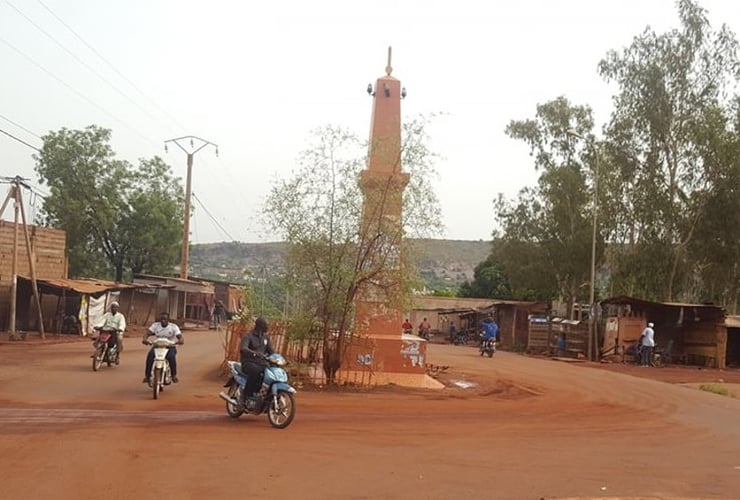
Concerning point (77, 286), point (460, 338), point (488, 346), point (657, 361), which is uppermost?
point (77, 286)

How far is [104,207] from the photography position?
49.9 meters

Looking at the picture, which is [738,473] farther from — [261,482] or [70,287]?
[70,287]

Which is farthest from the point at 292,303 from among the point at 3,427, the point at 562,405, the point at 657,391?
the point at 657,391

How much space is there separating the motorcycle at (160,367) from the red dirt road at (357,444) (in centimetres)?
23

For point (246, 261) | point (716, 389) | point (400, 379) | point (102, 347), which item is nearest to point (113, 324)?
point (102, 347)

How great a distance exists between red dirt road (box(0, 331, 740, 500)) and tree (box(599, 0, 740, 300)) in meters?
24.0

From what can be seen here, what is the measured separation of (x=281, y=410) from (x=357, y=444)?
4.94ft

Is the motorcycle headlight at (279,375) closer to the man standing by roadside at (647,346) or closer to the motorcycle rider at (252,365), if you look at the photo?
the motorcycle rider at (252,365)

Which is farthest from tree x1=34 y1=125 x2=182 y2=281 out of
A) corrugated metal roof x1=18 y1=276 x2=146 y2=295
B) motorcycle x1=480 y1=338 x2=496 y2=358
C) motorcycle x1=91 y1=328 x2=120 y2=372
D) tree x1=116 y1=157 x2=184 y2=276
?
motorcycle x1=91 y1=328 x2=120 y2=372

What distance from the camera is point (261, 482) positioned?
7.52m

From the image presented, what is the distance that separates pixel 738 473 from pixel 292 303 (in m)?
9.91

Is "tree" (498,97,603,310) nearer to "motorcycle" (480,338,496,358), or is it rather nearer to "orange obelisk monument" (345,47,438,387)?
"motorcycle" (480,338,496,358)

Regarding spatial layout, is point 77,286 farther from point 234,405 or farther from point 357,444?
point 357,444

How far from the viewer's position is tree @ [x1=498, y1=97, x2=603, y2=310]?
152 ft
